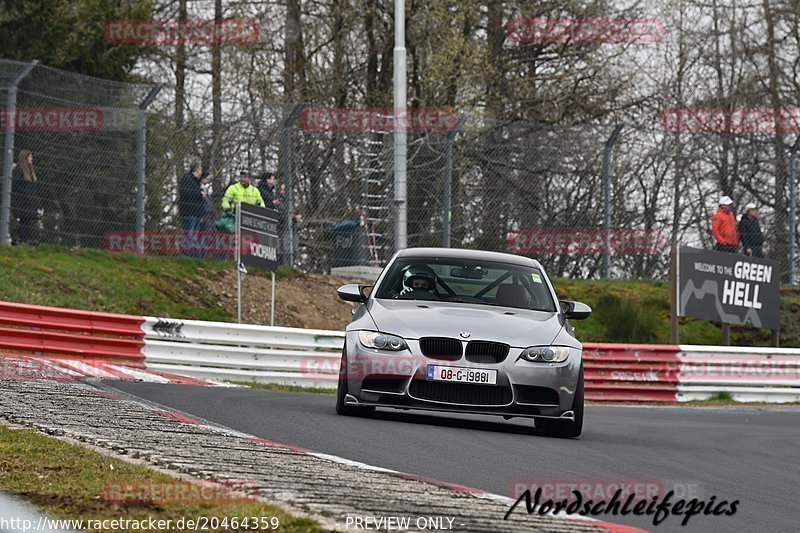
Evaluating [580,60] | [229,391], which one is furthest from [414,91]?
[229,391]

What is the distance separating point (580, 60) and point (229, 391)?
788 inches

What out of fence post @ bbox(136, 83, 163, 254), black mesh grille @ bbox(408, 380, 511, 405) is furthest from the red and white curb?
fence post @ bbox(136, 83, 163, 254)

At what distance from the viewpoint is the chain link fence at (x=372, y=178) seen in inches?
803

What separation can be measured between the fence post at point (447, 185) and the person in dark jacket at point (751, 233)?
16.7 ft

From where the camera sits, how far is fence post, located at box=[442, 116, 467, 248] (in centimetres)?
2381

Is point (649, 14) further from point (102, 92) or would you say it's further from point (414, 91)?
point (102, 92)

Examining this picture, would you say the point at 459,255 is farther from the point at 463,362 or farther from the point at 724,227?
the point at 724,227

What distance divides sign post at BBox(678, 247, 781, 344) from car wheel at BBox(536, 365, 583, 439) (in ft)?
34.2

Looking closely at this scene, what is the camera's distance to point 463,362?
35.1 feet

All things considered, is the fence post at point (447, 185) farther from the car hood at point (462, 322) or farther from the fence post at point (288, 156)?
the car hood at point (462, 322)

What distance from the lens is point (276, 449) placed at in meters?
8.12

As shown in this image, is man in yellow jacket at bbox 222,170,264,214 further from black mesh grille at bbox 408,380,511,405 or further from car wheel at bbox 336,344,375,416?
black mesh grille at bbox 408,380,511,405

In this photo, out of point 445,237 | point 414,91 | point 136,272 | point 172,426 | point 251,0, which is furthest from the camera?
point 251,0

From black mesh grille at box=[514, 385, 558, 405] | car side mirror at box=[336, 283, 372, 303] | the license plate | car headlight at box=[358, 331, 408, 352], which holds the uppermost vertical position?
car side mirror at box=[336, 283, 372, 303]
